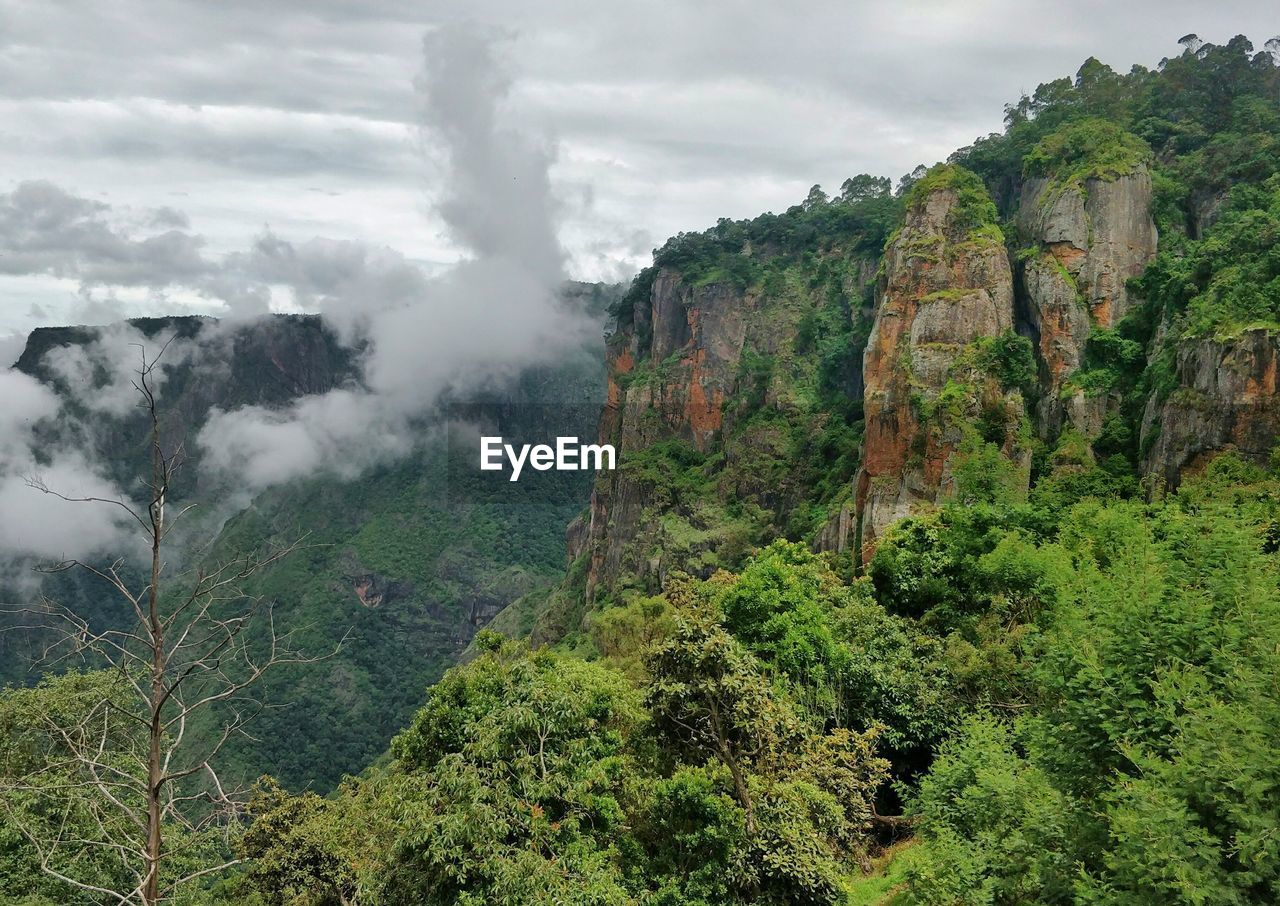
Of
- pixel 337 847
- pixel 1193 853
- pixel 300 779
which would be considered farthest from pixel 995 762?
pixel 300 779

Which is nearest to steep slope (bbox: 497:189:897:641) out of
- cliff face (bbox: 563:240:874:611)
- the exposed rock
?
cliff face (bbox: 563:240:874:611)

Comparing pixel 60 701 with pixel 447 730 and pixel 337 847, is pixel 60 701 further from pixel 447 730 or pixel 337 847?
pixel 447 730

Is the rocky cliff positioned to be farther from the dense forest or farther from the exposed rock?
the exposed rock

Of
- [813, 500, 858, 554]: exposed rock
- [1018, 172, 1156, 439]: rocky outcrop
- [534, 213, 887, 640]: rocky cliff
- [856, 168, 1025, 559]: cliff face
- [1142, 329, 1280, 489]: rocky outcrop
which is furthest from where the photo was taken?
[534, 213, 887, 640]: rocky cliff

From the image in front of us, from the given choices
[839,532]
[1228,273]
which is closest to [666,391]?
[839,532]

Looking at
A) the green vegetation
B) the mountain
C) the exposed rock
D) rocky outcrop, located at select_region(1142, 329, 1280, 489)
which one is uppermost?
the green vegetation

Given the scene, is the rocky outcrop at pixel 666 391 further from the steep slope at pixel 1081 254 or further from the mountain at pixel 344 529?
the steep slope at pixel 1081 254
